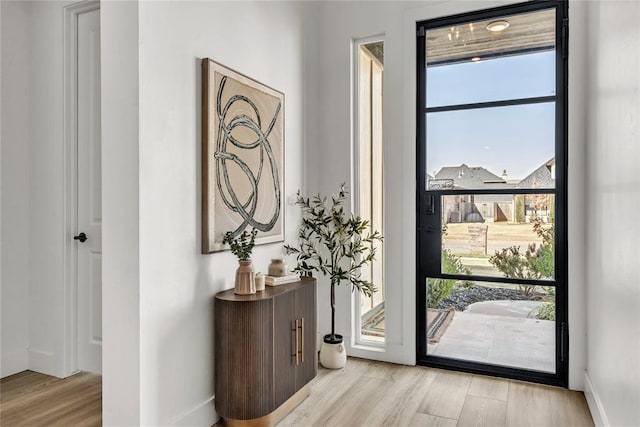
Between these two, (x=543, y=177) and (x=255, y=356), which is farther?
(x=543, y=177)

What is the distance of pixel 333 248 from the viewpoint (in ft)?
10.00

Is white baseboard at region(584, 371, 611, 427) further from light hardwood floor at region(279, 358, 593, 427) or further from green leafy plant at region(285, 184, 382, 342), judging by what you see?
green leafy plant at region(285, 184, 382, 342)

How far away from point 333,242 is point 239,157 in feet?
3.19

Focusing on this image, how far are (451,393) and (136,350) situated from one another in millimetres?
1796

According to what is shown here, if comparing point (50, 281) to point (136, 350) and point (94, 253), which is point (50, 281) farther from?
point (136, 350)

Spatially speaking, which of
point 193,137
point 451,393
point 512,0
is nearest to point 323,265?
point 451,393

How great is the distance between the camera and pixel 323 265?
10.8 ft

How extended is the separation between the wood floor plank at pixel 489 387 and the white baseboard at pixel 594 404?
0.42m

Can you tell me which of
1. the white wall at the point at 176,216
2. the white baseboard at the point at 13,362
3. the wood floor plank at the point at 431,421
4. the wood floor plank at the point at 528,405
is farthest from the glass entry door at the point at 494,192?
the white baseboard at the point at 13,362

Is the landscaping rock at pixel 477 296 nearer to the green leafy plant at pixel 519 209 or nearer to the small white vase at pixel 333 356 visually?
the green leafy plant at pixel 519 209

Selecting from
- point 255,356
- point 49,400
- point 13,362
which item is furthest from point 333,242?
point 13,362

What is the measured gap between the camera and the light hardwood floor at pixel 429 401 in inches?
89.6

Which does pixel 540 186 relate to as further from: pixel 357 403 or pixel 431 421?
pixel 357 403

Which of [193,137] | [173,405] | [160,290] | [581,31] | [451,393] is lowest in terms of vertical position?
[451,393]
